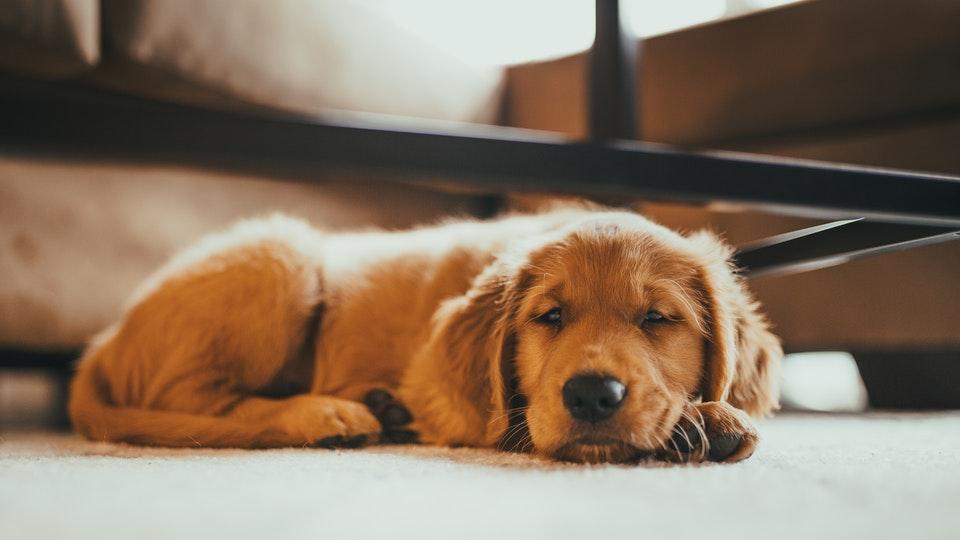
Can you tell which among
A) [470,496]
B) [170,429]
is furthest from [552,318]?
[170,429]

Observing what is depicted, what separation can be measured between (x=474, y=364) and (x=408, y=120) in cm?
61

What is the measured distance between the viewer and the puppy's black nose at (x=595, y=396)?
4.35ft

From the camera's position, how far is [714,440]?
4.58 feet

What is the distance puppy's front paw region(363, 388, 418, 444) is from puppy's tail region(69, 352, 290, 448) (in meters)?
0.27

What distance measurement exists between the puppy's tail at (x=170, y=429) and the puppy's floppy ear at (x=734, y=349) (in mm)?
937

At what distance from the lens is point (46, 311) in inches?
84.7

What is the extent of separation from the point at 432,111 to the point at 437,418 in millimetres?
1635

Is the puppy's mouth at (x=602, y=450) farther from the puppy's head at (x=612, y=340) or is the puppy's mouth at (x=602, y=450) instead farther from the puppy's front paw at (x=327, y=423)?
the puppy's front paw at (x=327, y=423)

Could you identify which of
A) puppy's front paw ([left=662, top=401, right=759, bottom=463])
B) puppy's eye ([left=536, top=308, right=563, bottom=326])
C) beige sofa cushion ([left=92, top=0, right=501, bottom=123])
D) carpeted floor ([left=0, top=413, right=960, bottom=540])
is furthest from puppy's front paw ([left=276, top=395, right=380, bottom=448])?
beige sofa cushion ([left=92, top=0, right=501, bottom=123])

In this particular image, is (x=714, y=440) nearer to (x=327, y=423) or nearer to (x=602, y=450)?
(x=602, y=450)

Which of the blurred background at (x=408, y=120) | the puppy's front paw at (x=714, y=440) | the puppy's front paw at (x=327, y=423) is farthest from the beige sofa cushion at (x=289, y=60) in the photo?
the puppy's front paw at (x=714, y=440)

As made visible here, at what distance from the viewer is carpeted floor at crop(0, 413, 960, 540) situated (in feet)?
2.75

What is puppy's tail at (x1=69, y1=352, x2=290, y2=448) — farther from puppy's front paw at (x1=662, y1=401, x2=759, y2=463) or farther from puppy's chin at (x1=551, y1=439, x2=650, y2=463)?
puppy's front paw at (x1=662, y1=401, x2=759, y2=463)

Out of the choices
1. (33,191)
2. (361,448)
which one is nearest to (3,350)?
(33,191)
